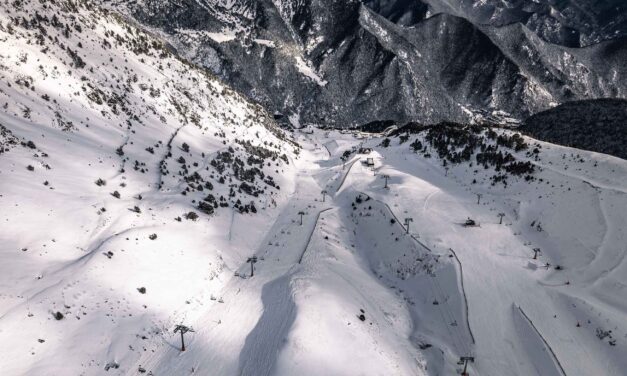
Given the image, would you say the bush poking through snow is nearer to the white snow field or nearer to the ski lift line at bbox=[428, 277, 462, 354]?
the white snow field

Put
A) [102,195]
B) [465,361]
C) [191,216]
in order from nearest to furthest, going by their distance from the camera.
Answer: [465,361], [102,195], [191,216]

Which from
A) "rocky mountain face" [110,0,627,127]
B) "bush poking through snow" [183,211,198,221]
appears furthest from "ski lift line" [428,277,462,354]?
"rocky mountain face" [110,0,627,127]

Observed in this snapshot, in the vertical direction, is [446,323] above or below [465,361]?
above

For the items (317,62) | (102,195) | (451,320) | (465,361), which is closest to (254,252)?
(102,195)

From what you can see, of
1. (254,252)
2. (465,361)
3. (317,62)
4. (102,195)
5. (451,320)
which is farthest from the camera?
(317,62)

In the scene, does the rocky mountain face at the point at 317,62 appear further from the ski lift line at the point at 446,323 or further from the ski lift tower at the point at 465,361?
the ski lift tower at the point at 465,361

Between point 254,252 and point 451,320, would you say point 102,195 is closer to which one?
point 254,252

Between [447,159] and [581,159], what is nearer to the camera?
[581,159]

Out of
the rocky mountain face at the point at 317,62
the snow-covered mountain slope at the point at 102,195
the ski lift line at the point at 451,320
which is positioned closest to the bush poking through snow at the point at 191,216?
the snow-covered mountain slope at the point at 102,195

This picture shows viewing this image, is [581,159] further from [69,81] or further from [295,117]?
[295,117]

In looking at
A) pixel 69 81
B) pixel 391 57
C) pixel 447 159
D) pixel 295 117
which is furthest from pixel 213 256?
pixel 391 57
